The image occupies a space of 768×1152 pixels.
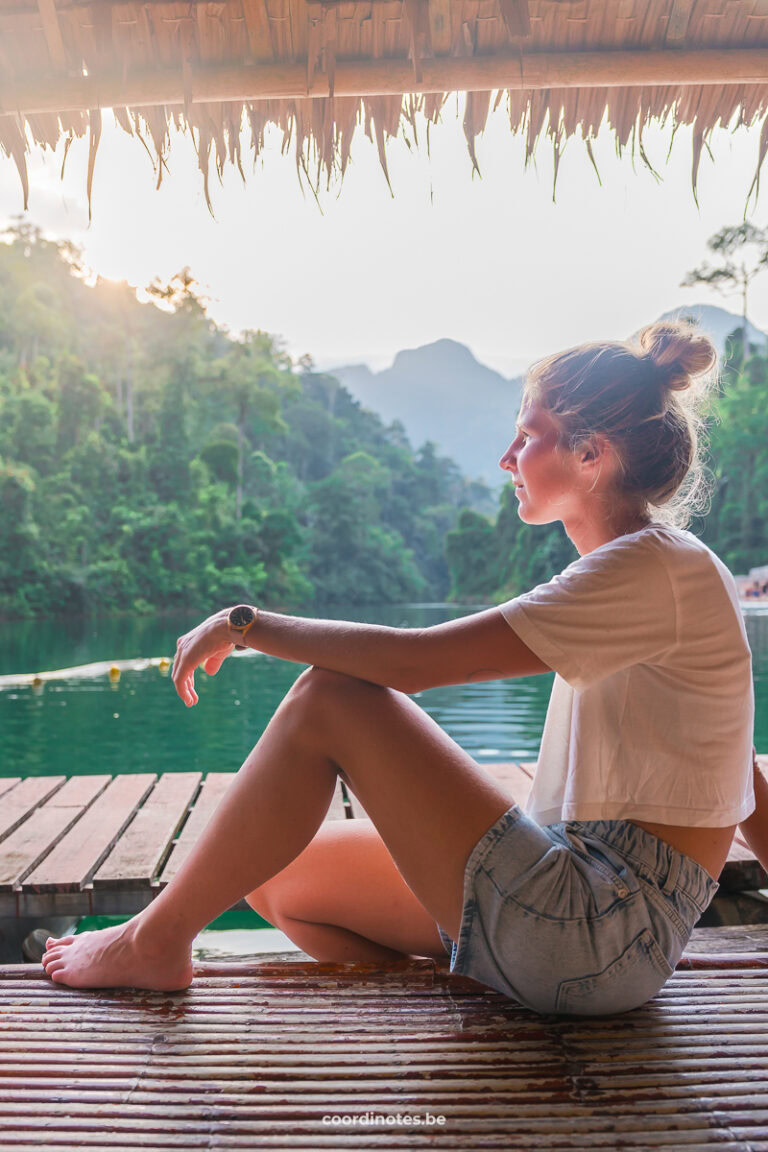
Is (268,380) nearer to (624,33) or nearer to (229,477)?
(229,477)

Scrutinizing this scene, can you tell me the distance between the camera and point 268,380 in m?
28.3

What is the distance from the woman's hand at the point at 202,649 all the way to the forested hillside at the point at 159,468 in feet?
61.3

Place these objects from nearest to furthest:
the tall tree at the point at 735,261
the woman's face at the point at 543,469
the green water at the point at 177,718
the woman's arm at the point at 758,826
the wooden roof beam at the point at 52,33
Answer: the woman's face at the point at 543,469 < the woman's arm at the point at 758,826 < the wooden roof beam at the point at 52,33 < the green water at the point at 177,718 < the tall tree at the point at 735,261

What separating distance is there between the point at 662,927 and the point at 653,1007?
0.77ft

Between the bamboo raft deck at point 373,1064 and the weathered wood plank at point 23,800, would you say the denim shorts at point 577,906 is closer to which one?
the bamboo raft deck at point 373,1064

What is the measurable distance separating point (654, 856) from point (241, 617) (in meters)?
0.57

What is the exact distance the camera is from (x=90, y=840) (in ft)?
7.31

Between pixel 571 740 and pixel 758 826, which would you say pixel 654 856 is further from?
pixel 758 826

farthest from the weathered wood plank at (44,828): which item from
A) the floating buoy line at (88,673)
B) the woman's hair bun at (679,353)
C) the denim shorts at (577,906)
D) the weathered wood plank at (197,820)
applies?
the floating buoy line at (88,673)

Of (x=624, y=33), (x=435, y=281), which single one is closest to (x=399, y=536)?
(x=435, y=281)

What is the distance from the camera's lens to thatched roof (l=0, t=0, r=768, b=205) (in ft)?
6.19

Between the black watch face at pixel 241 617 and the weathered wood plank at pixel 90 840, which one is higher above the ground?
the black watch face at pixel 241 617

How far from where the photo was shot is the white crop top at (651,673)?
1.05 m

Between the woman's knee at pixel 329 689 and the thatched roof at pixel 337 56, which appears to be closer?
the woman's knee at pixel 329 689
